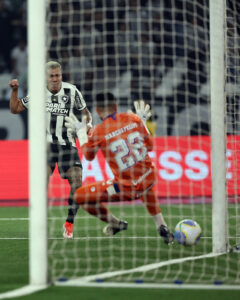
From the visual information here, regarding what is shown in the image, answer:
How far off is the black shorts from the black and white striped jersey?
0.07 metres

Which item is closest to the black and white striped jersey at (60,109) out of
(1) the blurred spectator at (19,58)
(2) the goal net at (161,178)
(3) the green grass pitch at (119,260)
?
(2) the goal net at (161,178)

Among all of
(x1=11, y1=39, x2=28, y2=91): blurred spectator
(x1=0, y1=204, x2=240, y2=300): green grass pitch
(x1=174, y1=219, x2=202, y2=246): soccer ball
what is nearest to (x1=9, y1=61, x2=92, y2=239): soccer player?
(x1=0, y1=204, x2=240, y2=300): green grass pitch

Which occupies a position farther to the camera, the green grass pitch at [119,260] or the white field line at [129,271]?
the white field line at [129,271]

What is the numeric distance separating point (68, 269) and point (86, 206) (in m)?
1.14

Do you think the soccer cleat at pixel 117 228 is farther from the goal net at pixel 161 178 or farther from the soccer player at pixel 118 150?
the soccer player at pixel 118 150

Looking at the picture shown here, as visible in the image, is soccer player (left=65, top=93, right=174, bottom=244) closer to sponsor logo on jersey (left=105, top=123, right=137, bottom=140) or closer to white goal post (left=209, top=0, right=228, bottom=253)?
sponsor logo on jersey (left=105, top=123, right=137, bottom=140)

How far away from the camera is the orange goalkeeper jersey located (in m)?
6.34

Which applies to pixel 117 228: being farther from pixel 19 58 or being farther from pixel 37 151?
pixel 19 58

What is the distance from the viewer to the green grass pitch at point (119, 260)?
4465 mm

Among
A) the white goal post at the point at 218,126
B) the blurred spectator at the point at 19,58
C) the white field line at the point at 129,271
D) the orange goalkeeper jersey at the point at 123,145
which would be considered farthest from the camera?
the blurred spectator at the point at 19,58

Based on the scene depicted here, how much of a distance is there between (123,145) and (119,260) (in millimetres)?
1074

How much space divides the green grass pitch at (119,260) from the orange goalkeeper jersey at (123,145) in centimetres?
73

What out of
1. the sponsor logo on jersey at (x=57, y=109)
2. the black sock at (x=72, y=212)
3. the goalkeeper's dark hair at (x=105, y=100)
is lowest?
the black sock at (x=72, y=212)

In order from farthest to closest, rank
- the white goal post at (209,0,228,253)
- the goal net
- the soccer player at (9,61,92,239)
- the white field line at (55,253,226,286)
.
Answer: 1. the soccer player at (9,61,92,239)
2. the white goal post at (209,0,228,253)
3. the goal net
4. the white field line at (55,253,226,286)
